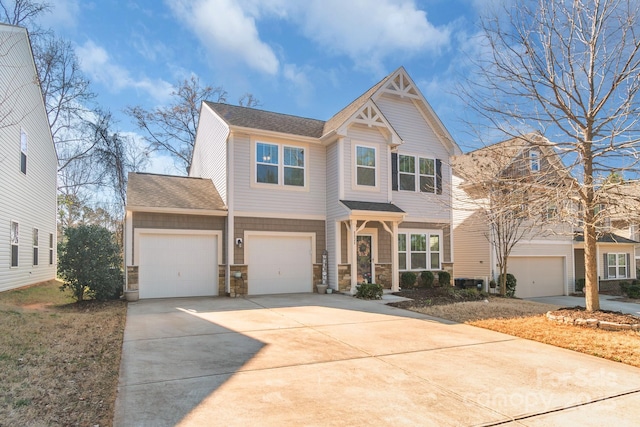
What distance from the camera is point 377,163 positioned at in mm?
14539

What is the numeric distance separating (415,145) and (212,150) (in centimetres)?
796

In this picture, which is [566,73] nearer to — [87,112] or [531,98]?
[531,98]

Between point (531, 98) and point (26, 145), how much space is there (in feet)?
53.0

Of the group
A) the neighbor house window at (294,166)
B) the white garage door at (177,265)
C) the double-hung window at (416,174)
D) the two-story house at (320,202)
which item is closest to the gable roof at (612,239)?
the double-hung window at (416,174)

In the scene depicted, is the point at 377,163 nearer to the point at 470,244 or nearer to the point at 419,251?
the point at 419,251

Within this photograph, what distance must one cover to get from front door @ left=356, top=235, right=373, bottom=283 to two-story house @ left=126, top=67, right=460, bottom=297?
0.12 ft

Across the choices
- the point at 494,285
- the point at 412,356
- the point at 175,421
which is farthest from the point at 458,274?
the point at 175,421

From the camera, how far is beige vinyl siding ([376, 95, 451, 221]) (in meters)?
15.4

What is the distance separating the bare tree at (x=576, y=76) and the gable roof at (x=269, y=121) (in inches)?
268

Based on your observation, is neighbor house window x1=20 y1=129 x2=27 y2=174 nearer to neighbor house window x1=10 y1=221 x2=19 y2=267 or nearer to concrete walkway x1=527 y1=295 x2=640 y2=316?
neighbor house window x1=10 y1=221 x2=19 y2=267

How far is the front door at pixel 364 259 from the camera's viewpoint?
1434cm

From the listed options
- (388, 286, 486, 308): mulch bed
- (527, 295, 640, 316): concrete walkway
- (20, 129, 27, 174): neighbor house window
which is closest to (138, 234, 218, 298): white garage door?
(20, 129, 27, 174): neighbor house window

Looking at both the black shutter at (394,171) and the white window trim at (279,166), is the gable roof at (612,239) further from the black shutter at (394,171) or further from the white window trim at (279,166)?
the white window trim at (279,166)

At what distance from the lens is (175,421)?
3.63 meters
